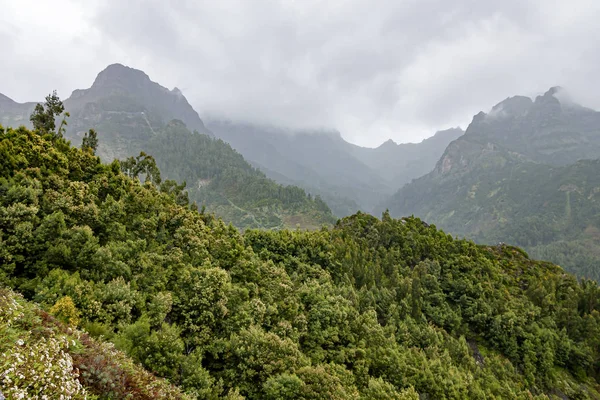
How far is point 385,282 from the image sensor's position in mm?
37594

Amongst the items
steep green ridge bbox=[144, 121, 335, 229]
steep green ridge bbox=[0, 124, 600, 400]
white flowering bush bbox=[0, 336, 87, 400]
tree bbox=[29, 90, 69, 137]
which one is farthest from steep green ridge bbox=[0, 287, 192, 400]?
steep green ridge bbox=[144, 121, 335, 229]

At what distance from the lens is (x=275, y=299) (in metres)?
25.9

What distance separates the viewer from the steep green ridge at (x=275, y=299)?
15938 millimetres

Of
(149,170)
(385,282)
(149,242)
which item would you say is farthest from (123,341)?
(149,170)

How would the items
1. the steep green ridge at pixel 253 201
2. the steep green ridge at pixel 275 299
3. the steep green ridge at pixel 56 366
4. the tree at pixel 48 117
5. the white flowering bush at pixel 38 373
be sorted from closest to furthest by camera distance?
the white flowering bush at pixel 38 373 → the steep green ridge at pixel 56 366 → the steep green ridge at pixel 275 299 → the tree at pixel 48 117 → the steep green ridge at pixel 253 201

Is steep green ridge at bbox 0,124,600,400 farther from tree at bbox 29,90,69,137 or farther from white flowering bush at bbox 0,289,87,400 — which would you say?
tree at bbox 29,90,69,137

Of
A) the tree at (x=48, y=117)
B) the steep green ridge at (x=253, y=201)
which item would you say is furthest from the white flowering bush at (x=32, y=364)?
the steep green ridge at (x=253, y=201)

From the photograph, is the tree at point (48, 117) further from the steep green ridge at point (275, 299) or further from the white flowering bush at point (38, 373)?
the white flowering bush at point (38, 373)

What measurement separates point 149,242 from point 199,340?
32.8 feet

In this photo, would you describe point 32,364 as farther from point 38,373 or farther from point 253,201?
point 253,201

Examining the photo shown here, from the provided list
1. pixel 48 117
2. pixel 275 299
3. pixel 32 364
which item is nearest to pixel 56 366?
pixel 32 364

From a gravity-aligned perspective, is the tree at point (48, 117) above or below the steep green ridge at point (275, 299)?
above

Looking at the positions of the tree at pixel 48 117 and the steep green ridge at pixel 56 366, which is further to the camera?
the tree at pixel 48 117

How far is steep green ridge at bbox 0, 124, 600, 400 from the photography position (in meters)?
15.9
